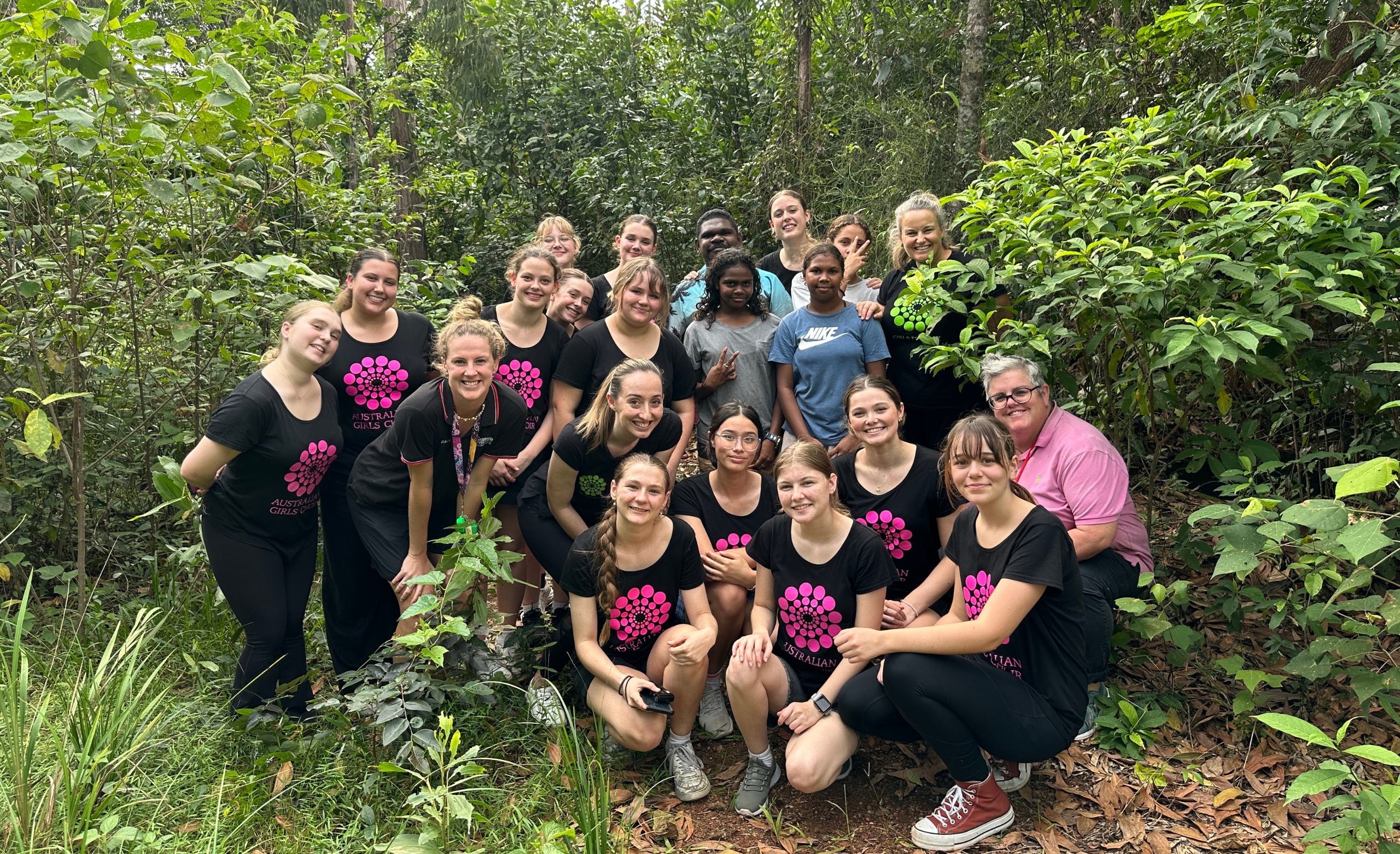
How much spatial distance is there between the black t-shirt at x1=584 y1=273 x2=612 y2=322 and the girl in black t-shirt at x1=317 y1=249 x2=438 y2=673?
3.71 feet

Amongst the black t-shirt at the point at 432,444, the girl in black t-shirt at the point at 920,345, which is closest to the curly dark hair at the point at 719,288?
the girl in black t-shirt at the point at 920,345

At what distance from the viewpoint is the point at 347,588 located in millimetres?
3807

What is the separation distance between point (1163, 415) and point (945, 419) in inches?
42.1

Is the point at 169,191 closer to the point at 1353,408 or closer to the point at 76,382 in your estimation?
the point at 76,382

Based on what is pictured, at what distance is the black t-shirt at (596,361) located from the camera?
13.3 ft

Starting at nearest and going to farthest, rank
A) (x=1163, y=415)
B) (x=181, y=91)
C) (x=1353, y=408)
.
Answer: (x=181, y=91), (x=1353, y=408), (x=1163, y=415)

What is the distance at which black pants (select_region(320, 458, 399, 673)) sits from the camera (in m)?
3.79

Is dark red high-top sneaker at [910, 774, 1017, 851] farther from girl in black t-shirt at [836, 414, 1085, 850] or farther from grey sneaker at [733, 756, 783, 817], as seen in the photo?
grey sneaker at [733, 756, 783, 817]

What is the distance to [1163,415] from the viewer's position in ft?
14.1

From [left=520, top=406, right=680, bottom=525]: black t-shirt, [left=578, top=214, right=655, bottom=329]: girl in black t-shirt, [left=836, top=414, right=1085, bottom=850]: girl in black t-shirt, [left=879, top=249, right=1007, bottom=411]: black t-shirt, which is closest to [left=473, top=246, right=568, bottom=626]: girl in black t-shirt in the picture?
[left=520, top=406, right=680, bottom=525]: black t-shirt

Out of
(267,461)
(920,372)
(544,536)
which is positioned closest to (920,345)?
(920,372)

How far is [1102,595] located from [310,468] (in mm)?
3140

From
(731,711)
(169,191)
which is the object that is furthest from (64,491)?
(731,711)

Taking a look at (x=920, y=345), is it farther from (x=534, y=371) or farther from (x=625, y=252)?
(x=534, y=371)
